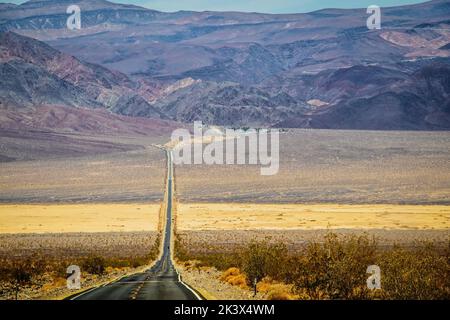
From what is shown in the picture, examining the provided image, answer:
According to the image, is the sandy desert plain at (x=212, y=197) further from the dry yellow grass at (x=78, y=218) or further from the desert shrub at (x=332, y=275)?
the desert shrub at (x=332, y=275)

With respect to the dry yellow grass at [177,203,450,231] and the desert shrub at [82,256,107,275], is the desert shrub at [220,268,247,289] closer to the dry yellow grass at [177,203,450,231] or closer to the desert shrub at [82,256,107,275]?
the desert shrub at [82,256,107,275]

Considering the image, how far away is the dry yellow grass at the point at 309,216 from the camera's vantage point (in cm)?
5828

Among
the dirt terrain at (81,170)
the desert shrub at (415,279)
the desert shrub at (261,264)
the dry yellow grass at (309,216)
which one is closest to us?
the desert shrub at (415,279)

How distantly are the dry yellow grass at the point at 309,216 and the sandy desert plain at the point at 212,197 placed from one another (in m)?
0.10

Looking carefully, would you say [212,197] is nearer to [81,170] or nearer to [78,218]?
[78,218]

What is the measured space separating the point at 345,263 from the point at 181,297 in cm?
442

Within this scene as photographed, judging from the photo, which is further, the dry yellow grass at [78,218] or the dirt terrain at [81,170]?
the dirt terrain at [81,170]

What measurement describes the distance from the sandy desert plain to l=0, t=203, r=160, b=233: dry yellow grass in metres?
0.11

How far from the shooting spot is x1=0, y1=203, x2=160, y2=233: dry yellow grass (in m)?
60.5

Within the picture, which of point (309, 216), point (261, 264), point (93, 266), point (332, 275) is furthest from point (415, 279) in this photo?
point (309, 216)

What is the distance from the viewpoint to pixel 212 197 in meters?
83.6

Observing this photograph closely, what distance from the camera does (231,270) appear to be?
→ 2794 centimetres

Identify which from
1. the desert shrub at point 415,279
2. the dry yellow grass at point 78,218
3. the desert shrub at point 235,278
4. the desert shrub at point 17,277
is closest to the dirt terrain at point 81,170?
the dry yellow grass at point 78,218
